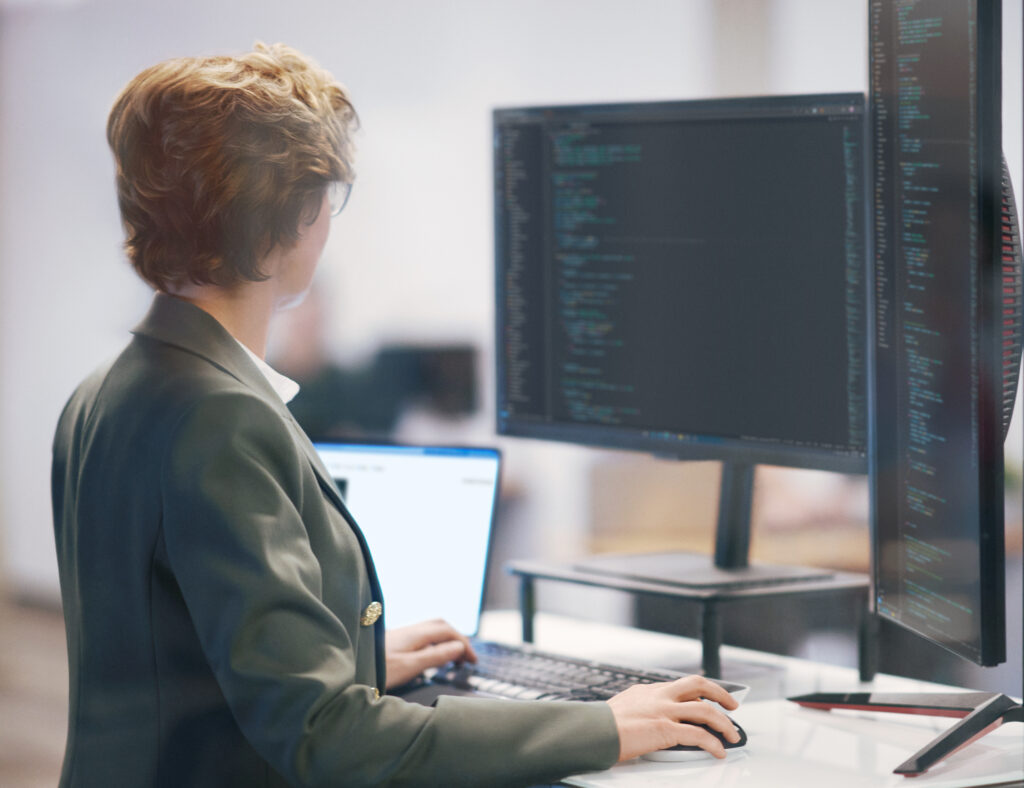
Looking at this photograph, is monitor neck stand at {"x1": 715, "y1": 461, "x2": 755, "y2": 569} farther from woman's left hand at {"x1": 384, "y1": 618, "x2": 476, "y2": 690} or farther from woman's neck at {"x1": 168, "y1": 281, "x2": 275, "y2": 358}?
woman's neck at {"x1": 168, "y1": 281, "x2": 275, "y2": 358}

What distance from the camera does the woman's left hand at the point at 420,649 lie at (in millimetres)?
1271

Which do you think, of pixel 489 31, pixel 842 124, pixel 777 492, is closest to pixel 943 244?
pixel 842 124

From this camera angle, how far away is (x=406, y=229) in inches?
104

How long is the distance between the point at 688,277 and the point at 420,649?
1.84 feet

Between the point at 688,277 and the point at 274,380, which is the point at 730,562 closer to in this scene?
the point at 688,277

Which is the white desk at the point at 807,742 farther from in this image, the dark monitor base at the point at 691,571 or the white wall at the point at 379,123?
the white wall at the point at 379,123

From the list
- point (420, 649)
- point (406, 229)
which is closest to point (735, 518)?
point (420, 649)

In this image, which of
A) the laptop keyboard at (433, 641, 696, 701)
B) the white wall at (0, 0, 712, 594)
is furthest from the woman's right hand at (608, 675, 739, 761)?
the white wall at (0, 0, 712, 594)

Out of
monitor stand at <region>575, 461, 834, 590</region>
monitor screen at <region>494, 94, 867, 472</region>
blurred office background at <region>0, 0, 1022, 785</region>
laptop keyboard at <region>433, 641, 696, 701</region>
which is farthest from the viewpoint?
blurred office background at <region>0, 0, 1022, 785</region>

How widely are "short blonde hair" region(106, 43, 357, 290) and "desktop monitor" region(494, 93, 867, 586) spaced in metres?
0.54

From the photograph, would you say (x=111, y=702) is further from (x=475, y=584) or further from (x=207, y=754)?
(x=475, y=584)

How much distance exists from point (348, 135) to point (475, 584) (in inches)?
24.6

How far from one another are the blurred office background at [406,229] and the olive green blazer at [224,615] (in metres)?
0.80

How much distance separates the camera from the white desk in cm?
100
